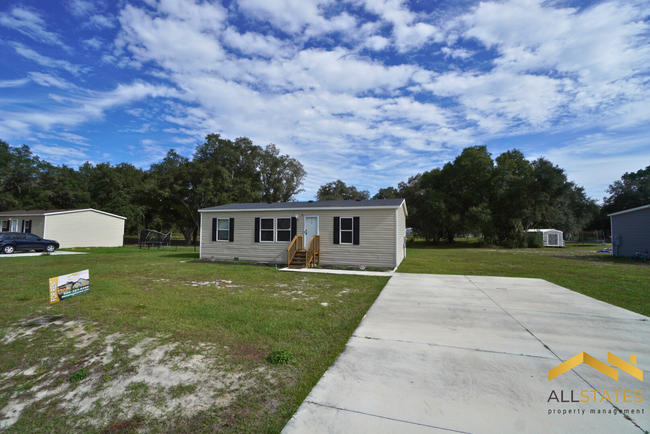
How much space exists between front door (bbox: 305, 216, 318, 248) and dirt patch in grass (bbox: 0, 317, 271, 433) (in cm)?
883

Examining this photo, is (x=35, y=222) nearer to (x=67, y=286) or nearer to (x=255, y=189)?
(x=255, y=189)

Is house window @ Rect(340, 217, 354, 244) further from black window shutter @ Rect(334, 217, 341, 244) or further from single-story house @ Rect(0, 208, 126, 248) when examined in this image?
single-story house @ Rect(0, 208, 126, 248)

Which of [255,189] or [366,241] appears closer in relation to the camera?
[366,241]

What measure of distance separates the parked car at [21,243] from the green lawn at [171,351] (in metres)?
13.8

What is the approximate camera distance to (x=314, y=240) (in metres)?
12.1

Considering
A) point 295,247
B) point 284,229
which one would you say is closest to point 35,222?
point 284,229

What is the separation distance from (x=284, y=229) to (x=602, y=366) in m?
11.1

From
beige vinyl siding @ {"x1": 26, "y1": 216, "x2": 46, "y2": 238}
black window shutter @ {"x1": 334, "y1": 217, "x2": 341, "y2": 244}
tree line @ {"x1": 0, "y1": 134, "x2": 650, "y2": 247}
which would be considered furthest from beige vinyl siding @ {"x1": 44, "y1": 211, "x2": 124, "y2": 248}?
black window shutter @ {"x1": 334, "y1": 217, "x2": 341, "y2": 244}

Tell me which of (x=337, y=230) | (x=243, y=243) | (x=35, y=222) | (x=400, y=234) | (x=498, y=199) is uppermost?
(x=498, y=199)

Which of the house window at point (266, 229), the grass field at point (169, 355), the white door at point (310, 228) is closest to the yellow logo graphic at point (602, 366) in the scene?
the grass field at point (169, 355)

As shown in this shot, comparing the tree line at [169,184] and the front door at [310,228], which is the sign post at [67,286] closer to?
the front door at [310,228]

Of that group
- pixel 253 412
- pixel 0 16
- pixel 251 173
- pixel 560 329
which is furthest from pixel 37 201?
pixel 560 329

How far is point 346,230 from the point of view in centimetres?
1210

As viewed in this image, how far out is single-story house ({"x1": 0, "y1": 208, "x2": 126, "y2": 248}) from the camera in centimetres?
2020
